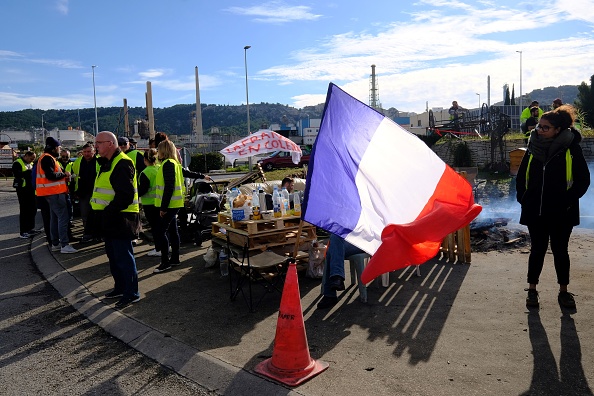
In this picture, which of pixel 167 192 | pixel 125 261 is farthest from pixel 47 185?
pixel 125 261

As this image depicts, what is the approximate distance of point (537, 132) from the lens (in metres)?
5.07

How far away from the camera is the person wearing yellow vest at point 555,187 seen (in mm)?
4898

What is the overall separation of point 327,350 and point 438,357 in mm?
962

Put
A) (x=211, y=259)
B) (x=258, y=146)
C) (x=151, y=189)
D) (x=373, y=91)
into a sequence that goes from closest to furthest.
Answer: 1. (x=211, y=259)
2. (x=151, y=189)
3. (x=258, y=146)
4. (x=373, y=91)

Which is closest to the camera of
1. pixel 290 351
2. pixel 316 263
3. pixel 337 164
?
pixel 290 351

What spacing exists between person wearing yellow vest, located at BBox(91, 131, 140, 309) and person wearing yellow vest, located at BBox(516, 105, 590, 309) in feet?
14.7

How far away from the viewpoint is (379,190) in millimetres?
5148

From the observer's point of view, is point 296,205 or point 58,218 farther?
point 58,218

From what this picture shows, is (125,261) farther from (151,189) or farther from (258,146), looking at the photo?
(258,146)

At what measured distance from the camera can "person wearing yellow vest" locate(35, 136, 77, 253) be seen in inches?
338

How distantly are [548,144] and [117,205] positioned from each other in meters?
4.76

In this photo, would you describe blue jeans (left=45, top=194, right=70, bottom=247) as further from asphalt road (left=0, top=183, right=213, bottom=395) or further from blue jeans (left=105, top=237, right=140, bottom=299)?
blue jeans (left=105, top=237, right=140, bottom=299)

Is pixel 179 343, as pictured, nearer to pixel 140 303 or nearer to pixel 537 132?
pixel 140 303

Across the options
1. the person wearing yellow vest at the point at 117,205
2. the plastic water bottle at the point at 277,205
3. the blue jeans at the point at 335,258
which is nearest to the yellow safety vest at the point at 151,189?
the person wearing yellow vest at the point at 117,205
